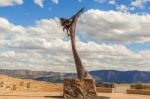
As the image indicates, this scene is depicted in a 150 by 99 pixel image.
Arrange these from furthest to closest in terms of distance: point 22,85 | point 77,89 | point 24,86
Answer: point 24,86, point 22,85, point 77,89

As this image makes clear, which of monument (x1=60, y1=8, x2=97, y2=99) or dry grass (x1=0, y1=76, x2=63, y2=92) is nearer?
monument (x1=60, y1=8, x2=97, y2=99)

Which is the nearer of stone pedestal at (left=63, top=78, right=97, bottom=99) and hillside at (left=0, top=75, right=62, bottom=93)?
stone pedestal at (left=63, top=78, right=97, bottom=99)

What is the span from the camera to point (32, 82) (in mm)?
31484

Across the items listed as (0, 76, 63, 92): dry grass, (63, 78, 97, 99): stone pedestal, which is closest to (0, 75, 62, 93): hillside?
(0, 76, 63, 92): dry grass

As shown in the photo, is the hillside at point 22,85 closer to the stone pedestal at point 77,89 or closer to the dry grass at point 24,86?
the dry grass at point 24,86

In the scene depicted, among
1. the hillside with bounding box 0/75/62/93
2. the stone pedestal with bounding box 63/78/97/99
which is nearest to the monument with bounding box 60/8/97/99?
the stone pedestal with bounding box 63/78/97/99

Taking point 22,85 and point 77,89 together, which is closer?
point 77,89

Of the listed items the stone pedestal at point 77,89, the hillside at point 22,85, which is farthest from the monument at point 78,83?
the hillside at point 22,85

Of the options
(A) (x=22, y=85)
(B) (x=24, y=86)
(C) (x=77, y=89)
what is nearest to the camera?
(C) (x=77, y=89)

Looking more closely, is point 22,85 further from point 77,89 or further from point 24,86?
point 77,89

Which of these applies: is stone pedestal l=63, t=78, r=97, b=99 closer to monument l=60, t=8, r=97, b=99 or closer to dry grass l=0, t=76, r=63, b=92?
monument l=60, t=8, r=97, b=99

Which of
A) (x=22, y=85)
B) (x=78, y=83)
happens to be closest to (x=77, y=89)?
(x=78, y=83)

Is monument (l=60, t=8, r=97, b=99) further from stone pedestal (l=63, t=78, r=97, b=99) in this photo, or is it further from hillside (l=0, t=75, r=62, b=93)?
hillside (l=0, t=75, r=62, b=93)

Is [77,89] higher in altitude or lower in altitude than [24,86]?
higher
